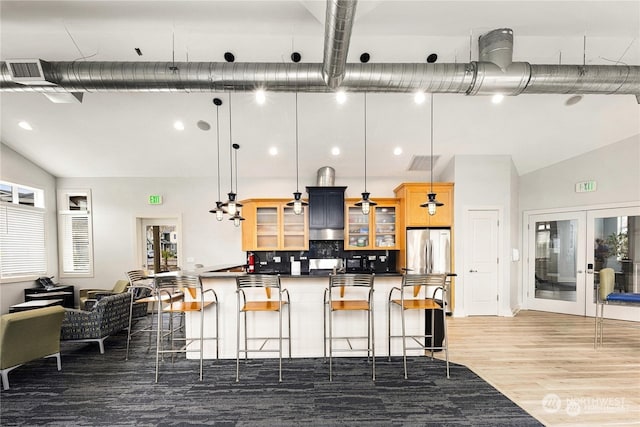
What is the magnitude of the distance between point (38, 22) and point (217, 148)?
276cm

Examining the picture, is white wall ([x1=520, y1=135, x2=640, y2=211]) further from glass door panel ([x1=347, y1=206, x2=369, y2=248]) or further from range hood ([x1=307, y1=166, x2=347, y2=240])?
range hood ([x1=307, y1=166, x2=347, y2=240])

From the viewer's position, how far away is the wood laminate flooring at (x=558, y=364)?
2.53m

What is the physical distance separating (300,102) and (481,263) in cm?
450

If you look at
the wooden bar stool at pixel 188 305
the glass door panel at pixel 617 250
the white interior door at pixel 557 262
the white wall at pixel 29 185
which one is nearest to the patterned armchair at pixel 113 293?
the white wall at pixel 29 185

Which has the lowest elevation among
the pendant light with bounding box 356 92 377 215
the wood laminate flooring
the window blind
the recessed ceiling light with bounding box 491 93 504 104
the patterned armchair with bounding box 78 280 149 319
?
the wood laminate flooring

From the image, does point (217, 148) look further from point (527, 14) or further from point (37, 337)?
point (527, 14)

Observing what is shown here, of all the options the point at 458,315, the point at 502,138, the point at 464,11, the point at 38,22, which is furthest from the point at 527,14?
the point at 38,22

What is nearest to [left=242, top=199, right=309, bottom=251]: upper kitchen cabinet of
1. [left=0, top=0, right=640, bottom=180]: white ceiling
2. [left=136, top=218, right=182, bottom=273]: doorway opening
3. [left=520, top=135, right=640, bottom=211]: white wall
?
[left=0, top=0, right=640, bottom=180]: white ceiling

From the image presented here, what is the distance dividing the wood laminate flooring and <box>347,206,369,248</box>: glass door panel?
7.26 feet

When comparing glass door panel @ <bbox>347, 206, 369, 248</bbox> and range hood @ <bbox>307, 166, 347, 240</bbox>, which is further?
glass door panel @ <bbox>347, 206, 369, 248</bbox>

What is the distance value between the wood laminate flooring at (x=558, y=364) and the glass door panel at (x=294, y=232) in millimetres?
3214

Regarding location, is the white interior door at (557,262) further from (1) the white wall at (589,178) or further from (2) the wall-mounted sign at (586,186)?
(2) the wall-mounted sign at (586,186)

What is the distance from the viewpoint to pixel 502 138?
5102mm

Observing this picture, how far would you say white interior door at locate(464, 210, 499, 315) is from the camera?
17.9 feet
